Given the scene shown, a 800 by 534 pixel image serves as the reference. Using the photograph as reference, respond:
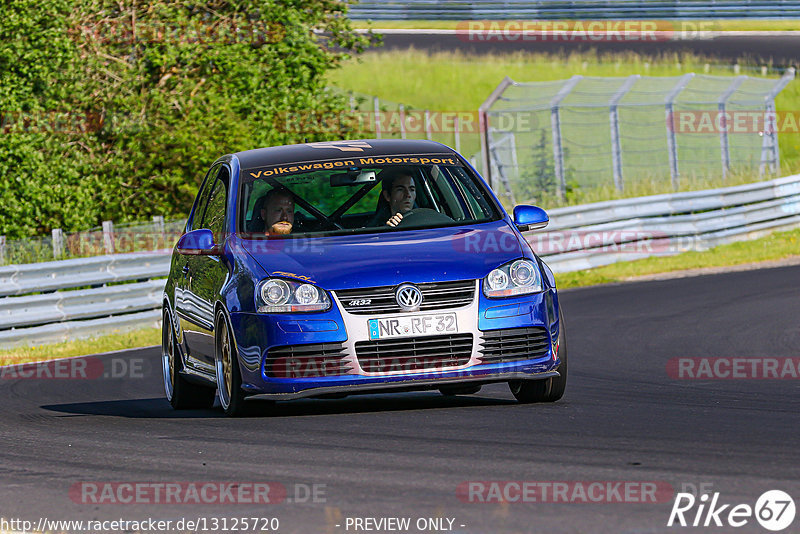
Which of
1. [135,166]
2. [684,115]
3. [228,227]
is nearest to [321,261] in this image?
[228,227]

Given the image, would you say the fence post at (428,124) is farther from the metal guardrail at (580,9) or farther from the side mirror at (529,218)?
the side mirror at (529,218)

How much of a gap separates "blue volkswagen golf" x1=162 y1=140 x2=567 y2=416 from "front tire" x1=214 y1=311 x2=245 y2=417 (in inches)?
0.4

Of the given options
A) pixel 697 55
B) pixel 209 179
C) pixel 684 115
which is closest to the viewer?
pixel 209 179

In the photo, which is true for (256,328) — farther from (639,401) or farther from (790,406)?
(790,406)

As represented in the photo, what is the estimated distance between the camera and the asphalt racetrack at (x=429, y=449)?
572 cm

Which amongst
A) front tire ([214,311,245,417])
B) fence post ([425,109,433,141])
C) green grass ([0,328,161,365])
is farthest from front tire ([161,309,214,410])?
fence post ([425,109,433,141])

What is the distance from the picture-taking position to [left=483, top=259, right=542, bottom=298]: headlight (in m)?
8.38

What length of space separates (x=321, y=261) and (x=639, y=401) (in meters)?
2.10

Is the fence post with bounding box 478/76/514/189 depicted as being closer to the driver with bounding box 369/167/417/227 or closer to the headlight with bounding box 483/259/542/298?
the driver with bounding box 369/167/417/227

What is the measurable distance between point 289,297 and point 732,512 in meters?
3.51

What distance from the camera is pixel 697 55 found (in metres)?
42.3

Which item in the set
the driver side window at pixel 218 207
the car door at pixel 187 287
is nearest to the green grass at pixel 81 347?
the car door at pixel 187 287

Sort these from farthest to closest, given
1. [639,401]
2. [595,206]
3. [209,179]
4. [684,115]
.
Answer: [684,115] < [595,206] < [209,179] < [639,401]

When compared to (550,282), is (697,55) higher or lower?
lower
